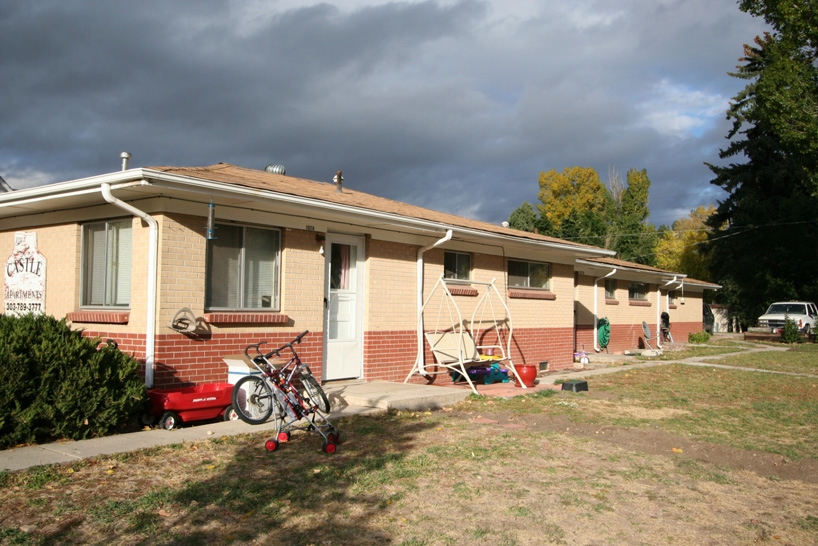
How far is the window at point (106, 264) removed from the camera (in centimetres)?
879

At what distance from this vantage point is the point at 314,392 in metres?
7.88

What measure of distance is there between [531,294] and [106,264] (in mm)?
9106

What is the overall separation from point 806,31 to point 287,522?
20.1m

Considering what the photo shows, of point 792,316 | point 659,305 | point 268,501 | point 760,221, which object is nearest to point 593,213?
point 760,221

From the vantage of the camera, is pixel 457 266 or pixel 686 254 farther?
pixel 686 254

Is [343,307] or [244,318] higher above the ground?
[343,307]

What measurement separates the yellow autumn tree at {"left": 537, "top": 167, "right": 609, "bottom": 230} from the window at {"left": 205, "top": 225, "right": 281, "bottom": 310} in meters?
44.0

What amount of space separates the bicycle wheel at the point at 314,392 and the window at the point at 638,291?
17318mm

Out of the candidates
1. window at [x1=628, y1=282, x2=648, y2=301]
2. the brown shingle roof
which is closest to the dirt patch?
the brown shingle roof

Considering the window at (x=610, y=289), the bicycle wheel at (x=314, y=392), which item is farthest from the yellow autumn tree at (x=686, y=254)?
the bicycle wheel at (x=314, y=392)

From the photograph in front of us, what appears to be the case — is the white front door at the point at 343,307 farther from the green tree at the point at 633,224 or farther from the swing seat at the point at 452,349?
the green tree at the point at 633,224

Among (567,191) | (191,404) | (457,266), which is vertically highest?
(567,191)

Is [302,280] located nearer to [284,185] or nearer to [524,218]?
[284,185]

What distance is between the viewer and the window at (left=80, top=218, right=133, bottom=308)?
8789 millimetres
